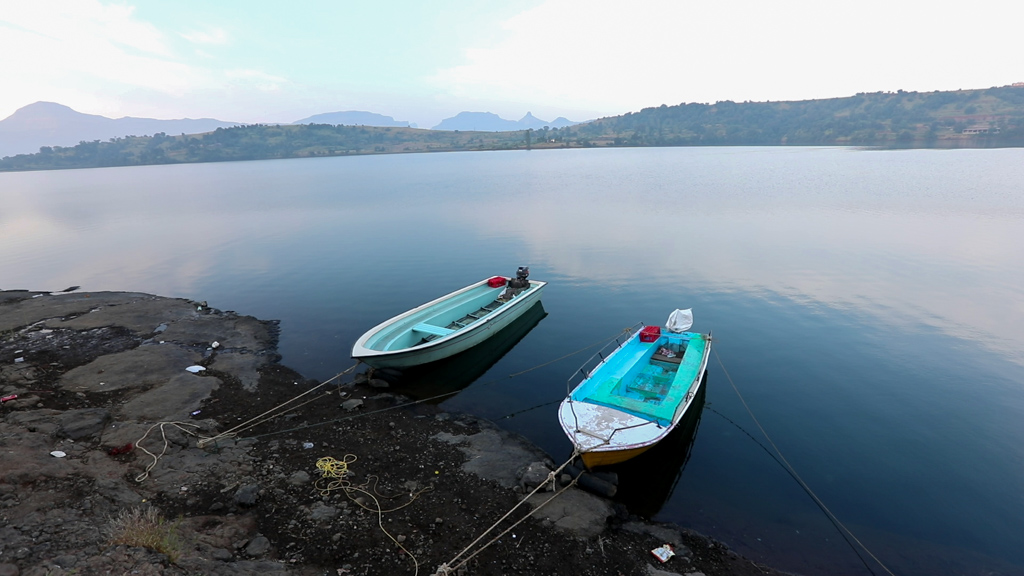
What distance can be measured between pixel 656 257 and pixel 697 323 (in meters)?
12.6

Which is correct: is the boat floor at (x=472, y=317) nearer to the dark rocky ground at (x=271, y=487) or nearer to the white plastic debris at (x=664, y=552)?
the dark rocky ground at (x=271, y=487)

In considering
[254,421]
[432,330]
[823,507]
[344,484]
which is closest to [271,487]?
[344,484]

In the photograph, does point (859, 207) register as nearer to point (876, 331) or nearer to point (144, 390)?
A: point (876, 331)

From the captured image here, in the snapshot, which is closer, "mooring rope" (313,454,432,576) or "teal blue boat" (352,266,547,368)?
"mooring rope" (313,454,432,576)

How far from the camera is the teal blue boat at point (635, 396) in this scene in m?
11.8

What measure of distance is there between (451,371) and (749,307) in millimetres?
16915

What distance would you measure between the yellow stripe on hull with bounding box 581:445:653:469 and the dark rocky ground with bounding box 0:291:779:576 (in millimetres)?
919

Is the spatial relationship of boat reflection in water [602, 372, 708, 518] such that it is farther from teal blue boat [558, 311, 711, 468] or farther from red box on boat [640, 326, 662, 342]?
red box on boat [640, 326, 662, 342]

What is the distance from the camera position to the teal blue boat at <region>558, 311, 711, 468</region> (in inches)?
466

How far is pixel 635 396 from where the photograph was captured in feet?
50.0

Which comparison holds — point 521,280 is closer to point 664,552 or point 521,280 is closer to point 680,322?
point 680,322

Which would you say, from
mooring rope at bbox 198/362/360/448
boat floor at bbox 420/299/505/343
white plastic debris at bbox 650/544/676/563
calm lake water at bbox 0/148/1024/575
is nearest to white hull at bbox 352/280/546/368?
boat floor at bbox 420/299/505/343

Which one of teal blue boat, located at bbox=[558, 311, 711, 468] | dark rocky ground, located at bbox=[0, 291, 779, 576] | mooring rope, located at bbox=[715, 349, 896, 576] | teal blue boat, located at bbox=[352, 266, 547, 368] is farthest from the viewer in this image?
teal blue boat, located at bbox=[352, 266, 547, 368]

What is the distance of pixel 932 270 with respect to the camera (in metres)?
29.7
